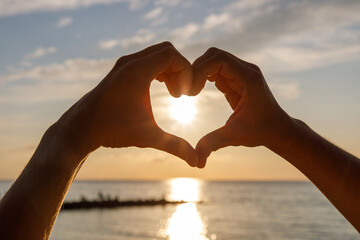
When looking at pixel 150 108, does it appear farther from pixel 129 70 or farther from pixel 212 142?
pixel 212 142

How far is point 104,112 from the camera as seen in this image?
5.58 ft

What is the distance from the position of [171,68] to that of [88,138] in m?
0.52

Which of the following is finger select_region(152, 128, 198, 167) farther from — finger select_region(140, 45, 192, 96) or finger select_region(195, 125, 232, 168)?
finger select_region(140, 45, 192, 96)

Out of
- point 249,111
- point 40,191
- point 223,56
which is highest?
point 223,56

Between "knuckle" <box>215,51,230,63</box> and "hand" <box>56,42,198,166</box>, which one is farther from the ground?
"knuckle" <box>215,51,230,63</box>

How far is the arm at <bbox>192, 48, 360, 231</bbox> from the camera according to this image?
6.43ft

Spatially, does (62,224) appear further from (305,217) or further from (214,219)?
(305,217)

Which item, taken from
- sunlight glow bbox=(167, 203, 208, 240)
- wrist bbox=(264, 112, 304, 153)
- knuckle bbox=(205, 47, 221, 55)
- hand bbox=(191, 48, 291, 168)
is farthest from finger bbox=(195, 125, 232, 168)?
sunlight glow bbox=(167, 203, 208, 240)

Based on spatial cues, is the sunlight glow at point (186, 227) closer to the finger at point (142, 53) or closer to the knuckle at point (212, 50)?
the knuckle at point (212, 50)

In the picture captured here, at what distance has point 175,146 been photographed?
179cm

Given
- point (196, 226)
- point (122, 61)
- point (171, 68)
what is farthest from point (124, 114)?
point (196, 226)

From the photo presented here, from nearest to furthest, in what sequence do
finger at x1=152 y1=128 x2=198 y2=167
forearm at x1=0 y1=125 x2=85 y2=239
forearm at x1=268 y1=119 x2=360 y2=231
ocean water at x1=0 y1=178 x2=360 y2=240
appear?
forearm at x1=0 y1=125 x2=85 y2=239, finger at x1=152 y1=128 x2=198 y2=167, forearm at x1=268 y1=119 x2=360 y2=231, ocean water at x1=0 y1=178 x2=360 y2=240

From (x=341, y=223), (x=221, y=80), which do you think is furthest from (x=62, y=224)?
(x=221, y=80)

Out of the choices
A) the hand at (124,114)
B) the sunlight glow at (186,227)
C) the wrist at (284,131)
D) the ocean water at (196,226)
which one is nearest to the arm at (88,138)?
the hand at (124,114)
